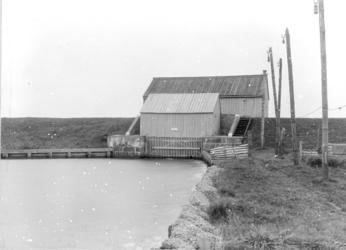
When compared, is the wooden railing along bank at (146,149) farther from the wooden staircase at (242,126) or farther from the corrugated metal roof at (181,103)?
the wooden staircase at (242,126)

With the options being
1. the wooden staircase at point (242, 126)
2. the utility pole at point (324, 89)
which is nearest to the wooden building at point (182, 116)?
the wooden staircase at point (242, 126)

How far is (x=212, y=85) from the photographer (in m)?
50.8

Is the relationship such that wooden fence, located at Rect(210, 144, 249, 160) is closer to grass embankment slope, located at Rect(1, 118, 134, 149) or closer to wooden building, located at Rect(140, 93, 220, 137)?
wooden building, located at Rect(140, 93, 220, 137)

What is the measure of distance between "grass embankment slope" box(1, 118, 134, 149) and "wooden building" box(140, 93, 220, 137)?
850cm

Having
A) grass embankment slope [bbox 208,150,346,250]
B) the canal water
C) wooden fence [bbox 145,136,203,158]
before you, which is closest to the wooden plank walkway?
wooden fence [bbox 145,136,203,158]

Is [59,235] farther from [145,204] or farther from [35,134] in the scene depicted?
[35,134]

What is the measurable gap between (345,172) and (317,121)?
28.6 m

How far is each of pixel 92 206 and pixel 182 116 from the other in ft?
80.5

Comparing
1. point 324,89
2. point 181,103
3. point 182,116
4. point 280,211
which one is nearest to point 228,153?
point 182,116

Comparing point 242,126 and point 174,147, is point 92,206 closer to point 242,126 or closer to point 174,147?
point 174,147

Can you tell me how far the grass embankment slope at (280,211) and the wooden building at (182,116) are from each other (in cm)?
2134

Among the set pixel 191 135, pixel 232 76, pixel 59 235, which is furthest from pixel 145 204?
pixel 232 76

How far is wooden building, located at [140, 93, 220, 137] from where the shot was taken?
40.1 m

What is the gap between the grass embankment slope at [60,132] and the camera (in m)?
48.7
